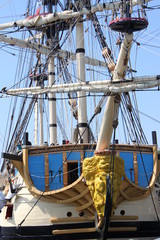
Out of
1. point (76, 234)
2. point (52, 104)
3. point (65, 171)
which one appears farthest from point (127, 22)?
point (52, 104)

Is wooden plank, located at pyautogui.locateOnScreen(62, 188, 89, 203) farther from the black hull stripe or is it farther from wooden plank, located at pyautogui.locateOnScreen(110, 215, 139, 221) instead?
wooden plank, located at pyautogui.locateOnScreen(110, 215, 139, 221)

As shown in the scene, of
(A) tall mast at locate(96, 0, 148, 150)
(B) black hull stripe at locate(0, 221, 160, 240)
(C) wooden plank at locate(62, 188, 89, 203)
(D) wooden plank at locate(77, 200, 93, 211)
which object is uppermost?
(A) tall mast at locate(96, 0, 148, 150)

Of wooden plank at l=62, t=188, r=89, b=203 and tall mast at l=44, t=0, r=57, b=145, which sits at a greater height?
tall mast at l=44, t=0, r=57, b=145

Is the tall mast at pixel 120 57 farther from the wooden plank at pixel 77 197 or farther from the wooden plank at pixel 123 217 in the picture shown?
the wooden plank at pixel 123 217

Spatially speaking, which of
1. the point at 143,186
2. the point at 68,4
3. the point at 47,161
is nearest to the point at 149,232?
the point at 143,186

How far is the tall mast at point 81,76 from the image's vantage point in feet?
68.5

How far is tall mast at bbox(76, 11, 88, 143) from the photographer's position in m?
20.9

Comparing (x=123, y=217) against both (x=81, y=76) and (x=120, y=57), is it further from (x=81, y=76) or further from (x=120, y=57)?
(x=81, y=76)

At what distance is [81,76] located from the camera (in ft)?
70.8

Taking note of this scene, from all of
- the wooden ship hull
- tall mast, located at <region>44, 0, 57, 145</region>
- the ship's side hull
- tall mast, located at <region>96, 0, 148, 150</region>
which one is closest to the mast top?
tall mast, located at <region>96, 0, 148, 150</region>

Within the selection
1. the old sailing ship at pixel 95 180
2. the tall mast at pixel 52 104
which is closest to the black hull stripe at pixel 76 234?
the old sailing ship at pixel 95 180

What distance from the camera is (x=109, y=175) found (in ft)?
52.8

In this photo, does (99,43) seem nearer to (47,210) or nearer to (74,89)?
(74,89)

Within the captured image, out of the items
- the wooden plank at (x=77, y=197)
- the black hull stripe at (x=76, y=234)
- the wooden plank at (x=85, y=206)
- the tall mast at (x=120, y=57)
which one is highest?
the tall mast at (x=120, y=57)
